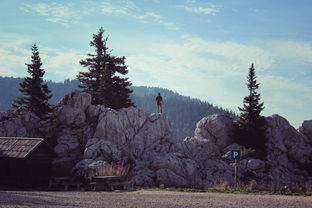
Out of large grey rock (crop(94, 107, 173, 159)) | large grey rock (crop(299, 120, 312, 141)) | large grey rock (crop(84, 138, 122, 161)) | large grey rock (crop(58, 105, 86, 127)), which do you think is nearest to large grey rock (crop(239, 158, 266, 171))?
large grey rock (crop(94, 107, 173, 159))

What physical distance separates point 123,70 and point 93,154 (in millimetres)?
22245

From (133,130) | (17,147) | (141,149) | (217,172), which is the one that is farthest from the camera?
(133,130)

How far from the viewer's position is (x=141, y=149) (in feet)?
137

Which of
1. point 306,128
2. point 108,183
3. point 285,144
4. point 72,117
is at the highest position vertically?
point 72,117

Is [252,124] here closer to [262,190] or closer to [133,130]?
[133,130]

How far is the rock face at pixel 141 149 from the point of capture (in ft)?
119

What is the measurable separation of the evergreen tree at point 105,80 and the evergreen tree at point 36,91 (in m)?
6.69

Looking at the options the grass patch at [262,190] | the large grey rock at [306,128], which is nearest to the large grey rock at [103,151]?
the grass patch at [262,190]

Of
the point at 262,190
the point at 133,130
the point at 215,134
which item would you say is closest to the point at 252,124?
the point at 215,134

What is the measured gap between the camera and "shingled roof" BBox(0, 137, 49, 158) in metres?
29.1

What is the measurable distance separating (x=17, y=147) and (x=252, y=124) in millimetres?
32032

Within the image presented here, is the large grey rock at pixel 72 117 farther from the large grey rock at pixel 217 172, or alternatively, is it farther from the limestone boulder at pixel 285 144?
the limestone boulder at pixel 285 144

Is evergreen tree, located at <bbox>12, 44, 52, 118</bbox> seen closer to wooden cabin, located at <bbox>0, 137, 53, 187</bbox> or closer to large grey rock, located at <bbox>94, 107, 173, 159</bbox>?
large grey rock, located at <bbox>94, 107, 173, 159</bbox>

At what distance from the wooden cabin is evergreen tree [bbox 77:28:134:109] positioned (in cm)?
1973
